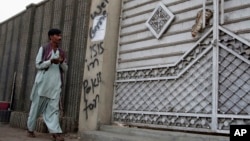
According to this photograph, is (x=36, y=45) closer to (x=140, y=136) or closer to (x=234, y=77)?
(x=140, y=136)

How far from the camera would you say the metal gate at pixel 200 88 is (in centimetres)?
369

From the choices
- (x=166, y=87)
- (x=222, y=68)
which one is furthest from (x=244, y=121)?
(x=166, y=87)

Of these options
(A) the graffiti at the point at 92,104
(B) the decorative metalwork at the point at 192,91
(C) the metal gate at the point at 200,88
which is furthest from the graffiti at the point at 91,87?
(C) the metal gate at the point at 200,88

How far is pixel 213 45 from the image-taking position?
400 cm

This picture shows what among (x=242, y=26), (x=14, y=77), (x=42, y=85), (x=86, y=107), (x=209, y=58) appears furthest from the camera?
(x=14, y=77)

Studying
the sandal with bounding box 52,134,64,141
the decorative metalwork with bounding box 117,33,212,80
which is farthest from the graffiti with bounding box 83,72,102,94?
the sandal with bounding box 52,134,64,141

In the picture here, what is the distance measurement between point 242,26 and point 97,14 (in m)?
2.93

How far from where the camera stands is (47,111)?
15.8 feet

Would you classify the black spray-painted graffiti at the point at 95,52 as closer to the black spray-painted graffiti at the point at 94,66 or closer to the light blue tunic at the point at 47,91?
the black spray-painted graffiti at the point at 94,66

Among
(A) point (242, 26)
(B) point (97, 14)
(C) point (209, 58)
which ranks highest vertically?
(B) point (97, 14)

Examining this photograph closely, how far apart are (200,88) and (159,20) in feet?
4.68

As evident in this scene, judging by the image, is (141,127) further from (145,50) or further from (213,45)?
(213,45)

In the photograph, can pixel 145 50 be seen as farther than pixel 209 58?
Yes

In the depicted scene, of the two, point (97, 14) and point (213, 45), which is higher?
point (97, 14)
